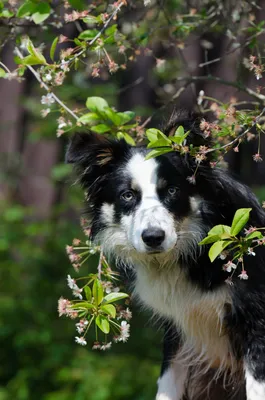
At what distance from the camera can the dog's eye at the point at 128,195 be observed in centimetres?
405

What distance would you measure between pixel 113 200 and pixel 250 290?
845 mm

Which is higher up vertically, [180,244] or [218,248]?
[218,248]

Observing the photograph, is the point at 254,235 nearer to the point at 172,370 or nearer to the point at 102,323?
the point at 102,323

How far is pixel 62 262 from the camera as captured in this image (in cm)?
836

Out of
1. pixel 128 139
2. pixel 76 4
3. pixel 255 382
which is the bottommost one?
pixel 255 382

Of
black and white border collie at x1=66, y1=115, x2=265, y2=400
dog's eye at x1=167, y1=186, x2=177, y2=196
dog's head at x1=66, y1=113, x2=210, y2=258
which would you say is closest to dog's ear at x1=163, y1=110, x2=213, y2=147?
black and white border collie at x1=66, y1=115, x2=265, y2=400

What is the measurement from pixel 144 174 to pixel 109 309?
895 millimetres

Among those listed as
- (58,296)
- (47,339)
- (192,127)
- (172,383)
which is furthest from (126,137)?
(58,296)

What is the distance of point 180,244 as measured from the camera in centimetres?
411

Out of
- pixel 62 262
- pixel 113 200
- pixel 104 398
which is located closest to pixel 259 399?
pixel 113 200

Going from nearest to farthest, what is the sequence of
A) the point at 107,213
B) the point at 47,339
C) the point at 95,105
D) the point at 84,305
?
the point at 84,305, the point at 95,105, the point at 107,213, the point at 47,339

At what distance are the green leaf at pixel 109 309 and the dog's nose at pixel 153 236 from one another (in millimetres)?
457

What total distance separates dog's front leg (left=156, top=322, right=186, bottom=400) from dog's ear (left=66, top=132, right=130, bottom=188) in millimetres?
947

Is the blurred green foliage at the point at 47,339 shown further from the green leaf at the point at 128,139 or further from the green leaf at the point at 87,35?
the green leaf at the point at 87,35
